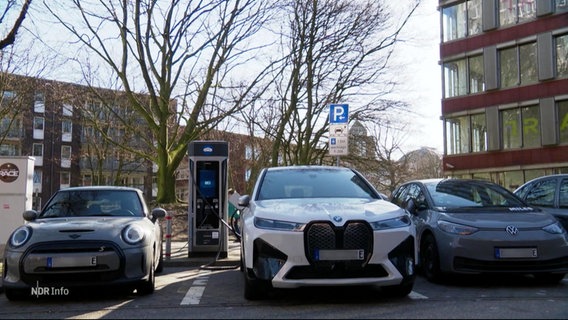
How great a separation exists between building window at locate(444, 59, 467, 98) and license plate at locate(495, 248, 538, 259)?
1177 inches

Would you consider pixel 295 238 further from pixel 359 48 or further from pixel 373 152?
pixel 373 152

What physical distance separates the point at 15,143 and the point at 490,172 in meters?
44.8

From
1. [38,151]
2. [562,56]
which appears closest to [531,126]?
[562,56]

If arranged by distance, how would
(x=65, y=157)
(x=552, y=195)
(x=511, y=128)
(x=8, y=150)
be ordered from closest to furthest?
(x=552, y=195) < (x=511, y=128) < (x=8, y=150) < (x=65, y=157)

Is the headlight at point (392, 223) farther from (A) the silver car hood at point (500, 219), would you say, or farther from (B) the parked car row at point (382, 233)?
(A) the silver car hood at point (500, 219)

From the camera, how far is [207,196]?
1127 cm

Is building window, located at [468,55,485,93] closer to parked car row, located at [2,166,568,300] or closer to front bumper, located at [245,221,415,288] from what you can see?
parked car row, located at [2,166,568,300]

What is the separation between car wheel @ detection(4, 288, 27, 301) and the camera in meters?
6.33

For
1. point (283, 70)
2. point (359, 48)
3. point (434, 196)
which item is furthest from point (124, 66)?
point (434, 196)

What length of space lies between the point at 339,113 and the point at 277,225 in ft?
22.8

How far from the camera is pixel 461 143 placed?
35.3 meters

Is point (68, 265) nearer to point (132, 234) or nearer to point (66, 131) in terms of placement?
point (132, 234)

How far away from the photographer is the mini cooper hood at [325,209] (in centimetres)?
572

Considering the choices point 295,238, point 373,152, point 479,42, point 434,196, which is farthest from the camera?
point 479,42
